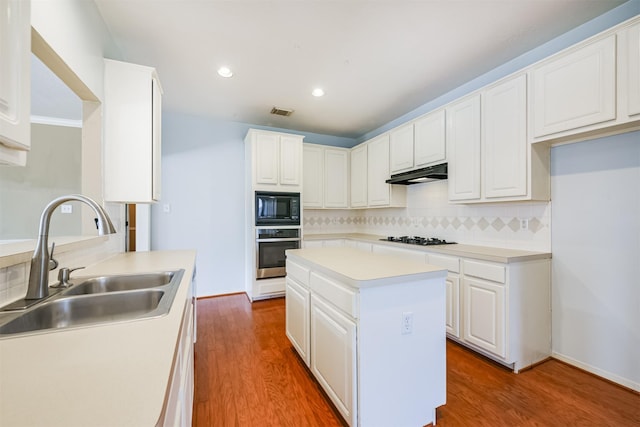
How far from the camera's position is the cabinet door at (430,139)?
2.85 meters

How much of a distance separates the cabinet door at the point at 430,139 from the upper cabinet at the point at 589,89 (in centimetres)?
85

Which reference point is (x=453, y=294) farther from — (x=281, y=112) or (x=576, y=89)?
(x=281, y=112)

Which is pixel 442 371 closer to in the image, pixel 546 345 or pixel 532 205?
pixel 546 345

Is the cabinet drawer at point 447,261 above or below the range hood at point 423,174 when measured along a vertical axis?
below

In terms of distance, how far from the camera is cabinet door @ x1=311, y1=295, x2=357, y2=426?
1.38 m

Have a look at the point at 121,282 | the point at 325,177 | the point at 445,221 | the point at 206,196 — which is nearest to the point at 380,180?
the point at 325,177

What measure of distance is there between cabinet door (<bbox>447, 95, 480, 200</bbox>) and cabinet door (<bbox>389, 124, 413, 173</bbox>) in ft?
1.84

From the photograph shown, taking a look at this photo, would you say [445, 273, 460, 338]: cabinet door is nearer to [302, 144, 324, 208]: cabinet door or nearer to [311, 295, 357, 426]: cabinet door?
[311, 295, 357, 426]: cabinet door

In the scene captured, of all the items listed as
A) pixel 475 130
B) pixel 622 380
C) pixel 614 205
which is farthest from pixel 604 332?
pixel 475 130

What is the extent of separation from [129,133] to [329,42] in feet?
5.72

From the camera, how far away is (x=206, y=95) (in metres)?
3.12

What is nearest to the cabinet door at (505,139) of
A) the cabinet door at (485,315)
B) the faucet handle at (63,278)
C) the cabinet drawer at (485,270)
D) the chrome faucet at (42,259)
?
the cabinet drawer at (485,270)

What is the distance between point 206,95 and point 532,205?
3.63 m

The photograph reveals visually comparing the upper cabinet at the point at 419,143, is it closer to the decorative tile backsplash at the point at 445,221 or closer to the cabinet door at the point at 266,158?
the decorative tile backsplash at the point at 445,221
